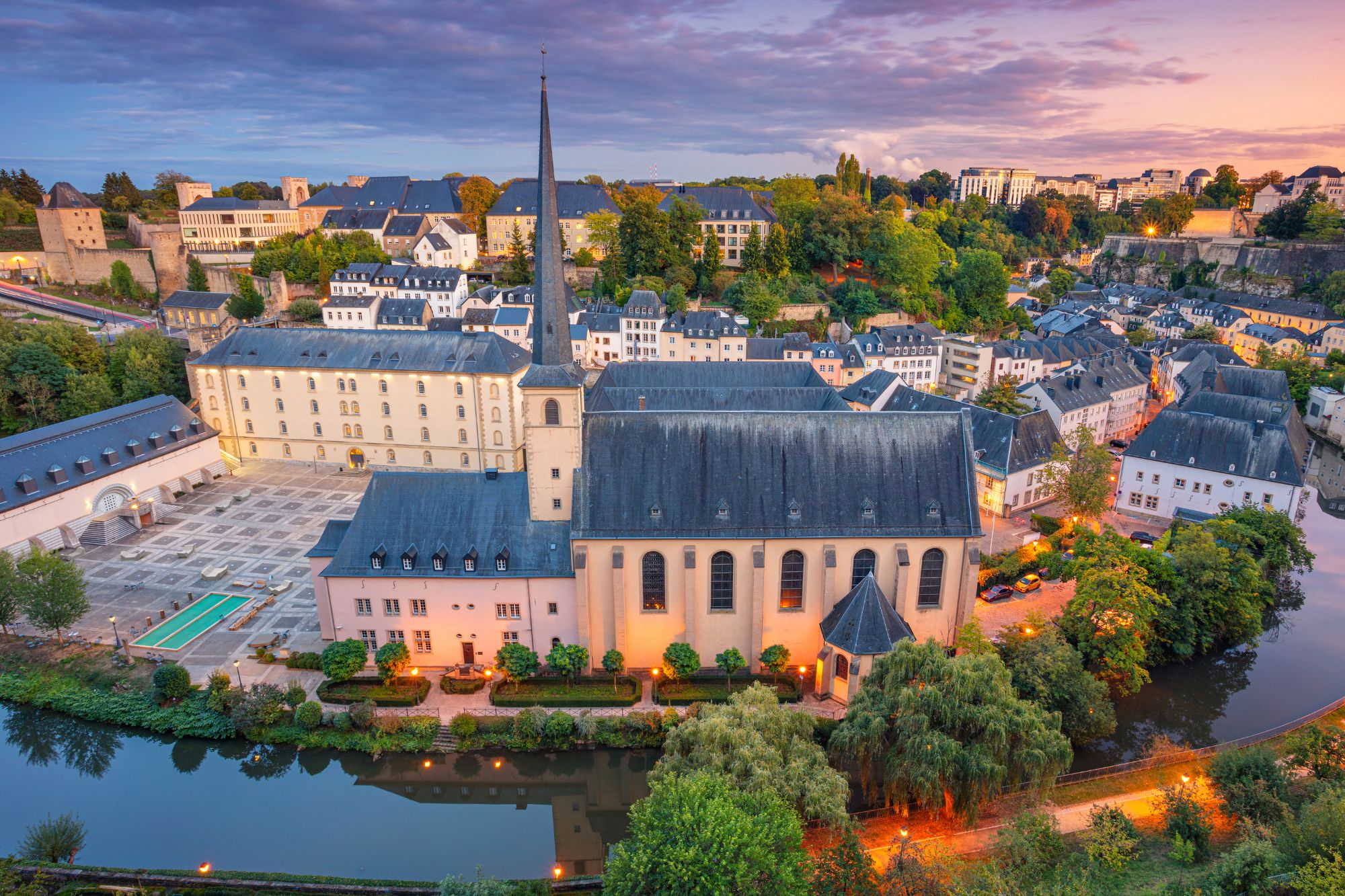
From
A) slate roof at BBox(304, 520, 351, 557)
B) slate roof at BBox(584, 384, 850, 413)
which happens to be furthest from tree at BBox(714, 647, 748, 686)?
slate roof at BBox(584, 384, 850, 413)

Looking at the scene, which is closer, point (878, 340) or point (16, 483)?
point (16, 483)

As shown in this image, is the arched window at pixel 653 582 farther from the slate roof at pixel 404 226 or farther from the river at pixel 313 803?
the slate roof at pixel 404 226

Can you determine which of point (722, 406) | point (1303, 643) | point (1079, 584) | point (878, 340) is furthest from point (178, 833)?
point (878, 340)

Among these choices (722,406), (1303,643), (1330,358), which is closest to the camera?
(1303,643)

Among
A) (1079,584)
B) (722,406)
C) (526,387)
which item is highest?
(526,387)

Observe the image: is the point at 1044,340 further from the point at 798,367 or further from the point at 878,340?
the point at 798,367

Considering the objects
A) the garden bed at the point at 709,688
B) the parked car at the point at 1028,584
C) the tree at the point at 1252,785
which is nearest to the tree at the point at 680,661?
the garden bed at the point at 709,688

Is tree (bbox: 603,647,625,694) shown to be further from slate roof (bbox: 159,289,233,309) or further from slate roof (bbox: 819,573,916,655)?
slate roof (bbox: 159,289,233,309)

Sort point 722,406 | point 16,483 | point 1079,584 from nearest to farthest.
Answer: point 1079,584 → point 16,483 → point 722,406
